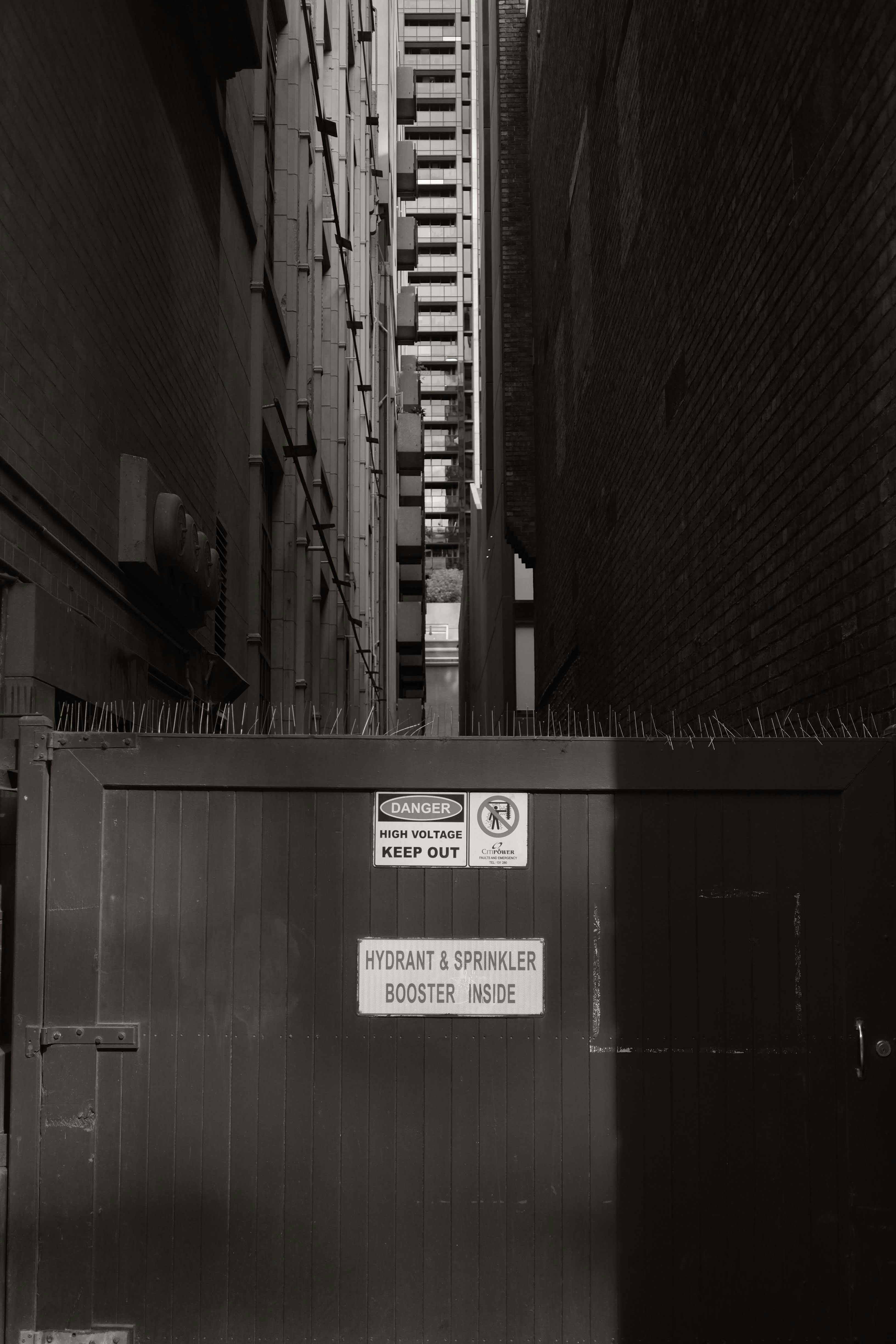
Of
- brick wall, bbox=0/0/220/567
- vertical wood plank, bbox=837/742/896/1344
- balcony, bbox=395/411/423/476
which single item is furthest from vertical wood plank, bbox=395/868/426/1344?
balcony, bbox=395/411/423/476

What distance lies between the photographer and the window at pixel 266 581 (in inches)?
628

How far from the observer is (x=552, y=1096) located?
484cm

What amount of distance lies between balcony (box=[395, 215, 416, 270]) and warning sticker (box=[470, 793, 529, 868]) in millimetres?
42310

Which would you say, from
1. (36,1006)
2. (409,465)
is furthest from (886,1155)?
(409,465)

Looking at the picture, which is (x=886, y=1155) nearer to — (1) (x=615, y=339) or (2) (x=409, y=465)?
(1) (x=615, y=339)

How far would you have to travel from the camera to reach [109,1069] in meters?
4.79

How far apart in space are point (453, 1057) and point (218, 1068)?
822mm

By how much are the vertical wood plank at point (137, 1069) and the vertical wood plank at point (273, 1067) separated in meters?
0.39

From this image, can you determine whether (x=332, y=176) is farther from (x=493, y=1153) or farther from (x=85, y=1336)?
(x=85, y=1336)

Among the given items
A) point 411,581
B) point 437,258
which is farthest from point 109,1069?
point 437,258

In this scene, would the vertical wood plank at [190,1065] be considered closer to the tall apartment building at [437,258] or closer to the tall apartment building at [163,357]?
the tall apartment building at [163,357]

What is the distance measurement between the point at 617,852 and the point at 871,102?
3.71m

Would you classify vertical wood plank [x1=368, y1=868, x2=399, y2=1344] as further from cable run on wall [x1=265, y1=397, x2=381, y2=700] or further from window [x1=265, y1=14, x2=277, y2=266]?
window [x1=265, y1=14, x2=277, y2=266]

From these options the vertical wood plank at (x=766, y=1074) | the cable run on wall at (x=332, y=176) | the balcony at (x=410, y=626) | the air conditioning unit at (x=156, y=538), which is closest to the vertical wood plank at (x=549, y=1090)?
the vertical wood plank at (x=766, y=1074)
